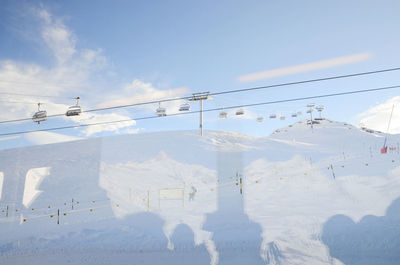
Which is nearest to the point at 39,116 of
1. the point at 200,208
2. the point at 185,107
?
the point at 185,107

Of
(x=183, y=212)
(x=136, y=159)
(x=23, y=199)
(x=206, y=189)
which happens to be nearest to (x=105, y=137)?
(x=136, y=159)

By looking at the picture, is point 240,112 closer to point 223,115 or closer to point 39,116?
point 223,115

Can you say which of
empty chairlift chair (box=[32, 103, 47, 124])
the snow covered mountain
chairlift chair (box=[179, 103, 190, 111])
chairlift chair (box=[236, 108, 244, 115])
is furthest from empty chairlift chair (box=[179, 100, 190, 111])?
empty chairlift chair (box=[32, 103, 47, 124])

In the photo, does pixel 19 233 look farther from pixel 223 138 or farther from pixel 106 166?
pixel 223 138

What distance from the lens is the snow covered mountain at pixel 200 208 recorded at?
912 centimetres

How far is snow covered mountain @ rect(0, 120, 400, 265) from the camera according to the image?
29.9 feet

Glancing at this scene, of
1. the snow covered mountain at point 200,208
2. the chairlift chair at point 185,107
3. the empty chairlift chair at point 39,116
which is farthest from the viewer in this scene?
the chairlift chair at point 185,107

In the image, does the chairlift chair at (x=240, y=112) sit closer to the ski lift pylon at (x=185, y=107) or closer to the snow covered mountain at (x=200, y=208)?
the snow covered mountain at (x=200, y=208)

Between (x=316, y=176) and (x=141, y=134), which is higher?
(x=141, y=134)

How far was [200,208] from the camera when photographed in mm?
14273

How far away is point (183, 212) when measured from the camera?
13914 millimetres

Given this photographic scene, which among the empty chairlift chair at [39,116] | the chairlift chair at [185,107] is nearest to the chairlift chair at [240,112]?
the chairlift chair at [185,107]

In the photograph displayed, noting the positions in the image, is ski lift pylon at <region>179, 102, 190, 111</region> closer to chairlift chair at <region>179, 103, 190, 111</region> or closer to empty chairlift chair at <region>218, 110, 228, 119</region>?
chairlift chair at <region>179, 103, 190, 111</region>

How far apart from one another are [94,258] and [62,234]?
3873 mm
